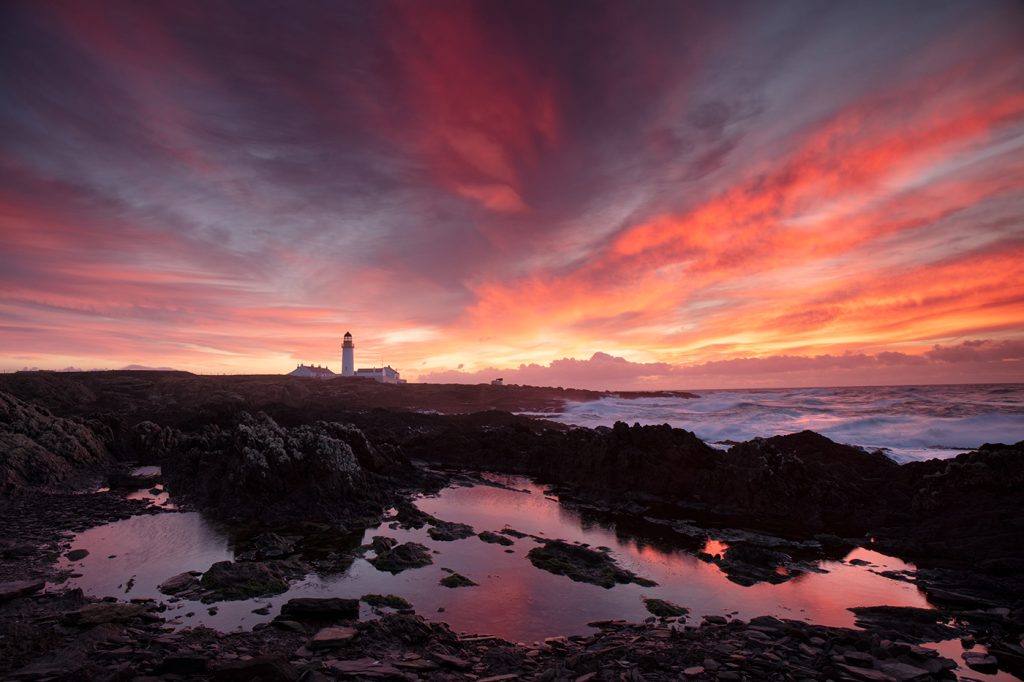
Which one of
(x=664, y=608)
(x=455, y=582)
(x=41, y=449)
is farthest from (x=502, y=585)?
(x=41, y=449)

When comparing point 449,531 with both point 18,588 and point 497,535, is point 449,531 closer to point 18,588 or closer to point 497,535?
point 497,535

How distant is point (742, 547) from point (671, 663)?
26.7ft

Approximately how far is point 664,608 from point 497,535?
7.13m

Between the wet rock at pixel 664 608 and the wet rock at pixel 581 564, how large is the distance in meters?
1.32

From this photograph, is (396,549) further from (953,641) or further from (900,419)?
(900,419)

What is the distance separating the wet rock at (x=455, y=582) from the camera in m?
12.0

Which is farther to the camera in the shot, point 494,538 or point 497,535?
point 497,535

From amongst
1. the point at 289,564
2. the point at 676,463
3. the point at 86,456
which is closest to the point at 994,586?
the point at 676,463

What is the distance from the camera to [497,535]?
16703 mm

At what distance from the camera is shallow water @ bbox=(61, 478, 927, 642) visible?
10.3 m

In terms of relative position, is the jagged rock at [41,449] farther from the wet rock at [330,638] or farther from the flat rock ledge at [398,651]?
the wet rock at [330,638]

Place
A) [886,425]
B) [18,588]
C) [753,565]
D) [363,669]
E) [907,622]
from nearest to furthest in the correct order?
[363,669]
[18,588]
[907,622]
[753,565]
[886,425]

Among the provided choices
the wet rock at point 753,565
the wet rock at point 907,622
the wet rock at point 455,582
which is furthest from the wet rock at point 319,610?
the wet rock at point 907,622

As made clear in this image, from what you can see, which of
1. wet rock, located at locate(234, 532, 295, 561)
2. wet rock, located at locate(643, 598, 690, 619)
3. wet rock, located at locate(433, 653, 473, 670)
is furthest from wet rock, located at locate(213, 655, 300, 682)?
wet rock, located at locate(643, 598, 690, 619)
